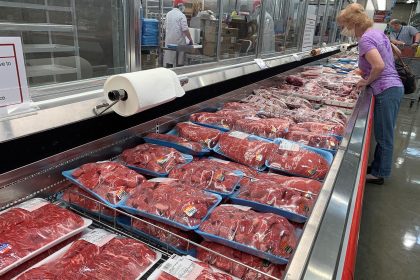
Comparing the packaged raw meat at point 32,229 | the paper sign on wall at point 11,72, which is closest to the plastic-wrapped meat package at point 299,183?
the packaged raw meat at point 32,229

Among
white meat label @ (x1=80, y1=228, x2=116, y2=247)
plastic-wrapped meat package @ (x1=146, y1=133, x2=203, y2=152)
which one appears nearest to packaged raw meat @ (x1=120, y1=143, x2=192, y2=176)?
A: plastic-wrapped meat package @ (x1=146, y1=133, x2=203, y2=152)

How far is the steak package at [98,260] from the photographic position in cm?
92

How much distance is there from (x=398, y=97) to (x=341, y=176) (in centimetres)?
264

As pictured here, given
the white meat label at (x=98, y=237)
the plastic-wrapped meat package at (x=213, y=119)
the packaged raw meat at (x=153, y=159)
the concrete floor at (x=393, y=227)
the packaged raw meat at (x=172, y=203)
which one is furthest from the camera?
the concrete floor at (x=393, y=227)

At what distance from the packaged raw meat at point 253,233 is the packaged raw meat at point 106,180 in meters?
0.38

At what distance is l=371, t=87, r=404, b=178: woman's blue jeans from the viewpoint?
11.2ft

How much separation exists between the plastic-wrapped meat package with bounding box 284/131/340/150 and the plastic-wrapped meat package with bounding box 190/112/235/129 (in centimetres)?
42

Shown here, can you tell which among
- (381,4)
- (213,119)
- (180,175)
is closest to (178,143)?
(180,175)

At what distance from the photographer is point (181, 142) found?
6.09ft

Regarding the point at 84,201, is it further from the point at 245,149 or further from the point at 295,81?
the point at 295,81

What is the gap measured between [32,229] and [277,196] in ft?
2.97

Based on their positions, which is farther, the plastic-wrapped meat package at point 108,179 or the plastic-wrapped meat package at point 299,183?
the plastic-wrapped meat package at point 299,183

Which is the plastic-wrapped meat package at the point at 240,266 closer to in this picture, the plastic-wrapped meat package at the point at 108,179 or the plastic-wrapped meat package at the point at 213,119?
the plastic-wrapped meat package at the point at 108,179

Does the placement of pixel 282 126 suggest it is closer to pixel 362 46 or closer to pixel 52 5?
pixel 362 46
